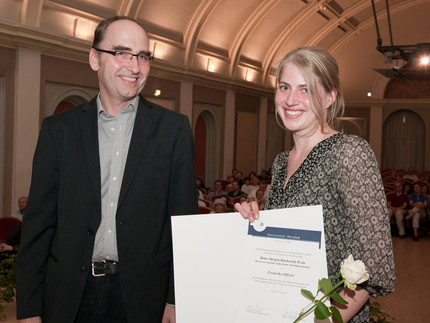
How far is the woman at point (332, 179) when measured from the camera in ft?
5.40

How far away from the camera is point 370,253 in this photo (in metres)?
1.64

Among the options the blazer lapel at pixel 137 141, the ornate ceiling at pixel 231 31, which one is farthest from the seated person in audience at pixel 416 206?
the blazer lapel at pixel 137 141

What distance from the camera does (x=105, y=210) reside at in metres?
2.29

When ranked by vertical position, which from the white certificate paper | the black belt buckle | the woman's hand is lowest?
the black belt buckle

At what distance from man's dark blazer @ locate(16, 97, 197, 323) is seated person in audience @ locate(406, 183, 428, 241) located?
1162cm

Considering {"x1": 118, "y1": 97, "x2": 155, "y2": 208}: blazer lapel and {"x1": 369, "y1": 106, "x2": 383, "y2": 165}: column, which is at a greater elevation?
{"x1": 369, "y1": 106, "x2": 383, "y2": 165}: column

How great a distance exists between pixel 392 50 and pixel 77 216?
12.1m

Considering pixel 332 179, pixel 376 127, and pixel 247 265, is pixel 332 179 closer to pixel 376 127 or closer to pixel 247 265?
pixel 247 265

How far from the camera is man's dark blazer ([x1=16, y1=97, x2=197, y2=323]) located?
2258 millimetres

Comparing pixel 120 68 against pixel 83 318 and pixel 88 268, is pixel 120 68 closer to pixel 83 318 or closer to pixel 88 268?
pixel 88 268

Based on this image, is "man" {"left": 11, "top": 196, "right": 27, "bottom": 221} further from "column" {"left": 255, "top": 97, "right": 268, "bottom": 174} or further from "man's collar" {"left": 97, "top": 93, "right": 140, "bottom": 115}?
"column" {"left": 255, "top": 97, "right": 268, "bottom": 174}

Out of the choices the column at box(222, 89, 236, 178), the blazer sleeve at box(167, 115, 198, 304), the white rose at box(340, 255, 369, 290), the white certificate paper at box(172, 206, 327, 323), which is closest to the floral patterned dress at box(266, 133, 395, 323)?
the white certificate paper at box(172, 206, 327, 323)

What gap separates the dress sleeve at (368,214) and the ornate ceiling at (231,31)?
8.23 metres

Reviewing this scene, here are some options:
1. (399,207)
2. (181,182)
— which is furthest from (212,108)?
(181,182)
